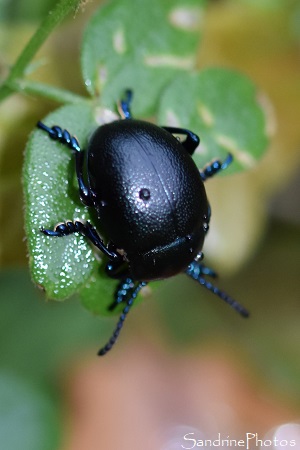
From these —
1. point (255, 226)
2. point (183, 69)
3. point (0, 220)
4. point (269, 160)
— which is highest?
point (183, 69)

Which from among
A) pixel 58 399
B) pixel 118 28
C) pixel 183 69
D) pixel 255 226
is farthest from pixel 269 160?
pixel 58 399

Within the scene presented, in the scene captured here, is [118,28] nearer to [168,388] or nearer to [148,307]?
[148,307]

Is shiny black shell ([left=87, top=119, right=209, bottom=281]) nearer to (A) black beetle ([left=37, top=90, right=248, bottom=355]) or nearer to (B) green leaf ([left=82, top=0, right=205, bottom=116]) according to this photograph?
(A) black beetle ([left=37, top=90, right=248, bottom=355])

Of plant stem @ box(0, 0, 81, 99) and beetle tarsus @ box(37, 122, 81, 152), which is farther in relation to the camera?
beetle tarsus @ box(37, 122, 81, 152)

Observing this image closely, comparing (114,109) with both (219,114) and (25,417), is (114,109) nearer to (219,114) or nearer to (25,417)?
(219,114)

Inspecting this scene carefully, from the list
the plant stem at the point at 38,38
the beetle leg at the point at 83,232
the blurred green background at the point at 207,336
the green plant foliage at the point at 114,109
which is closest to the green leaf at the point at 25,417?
the blurred green background at the point at 207,336

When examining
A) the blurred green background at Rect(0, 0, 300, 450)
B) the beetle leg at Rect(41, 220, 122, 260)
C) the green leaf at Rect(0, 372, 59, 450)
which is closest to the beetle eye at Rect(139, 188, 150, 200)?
the beetle leg at Rect(41, 220, 122, 260)
